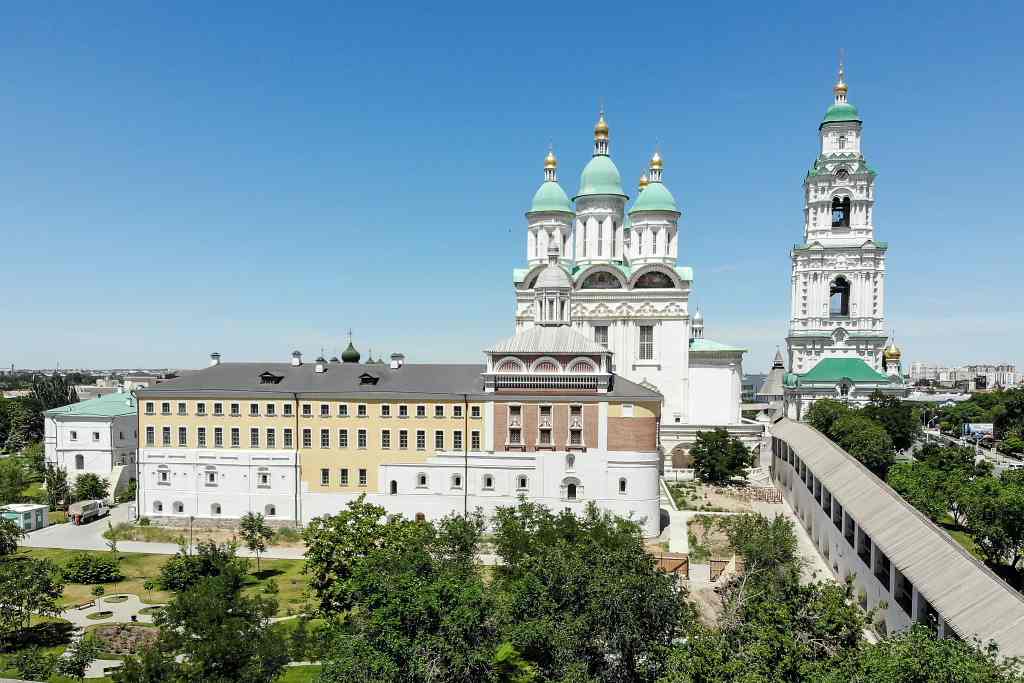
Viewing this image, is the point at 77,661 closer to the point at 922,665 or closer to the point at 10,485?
the point at 922,665

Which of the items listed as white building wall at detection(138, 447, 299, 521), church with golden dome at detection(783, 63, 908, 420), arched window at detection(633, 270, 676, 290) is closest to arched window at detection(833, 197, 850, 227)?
church with golden dome at detection(783, 63, 908, 420)

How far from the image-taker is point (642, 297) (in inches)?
2562

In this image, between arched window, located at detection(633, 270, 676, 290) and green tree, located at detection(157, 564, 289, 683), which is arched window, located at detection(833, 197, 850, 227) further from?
green tree, located at detection(157, 564, 289, 683)

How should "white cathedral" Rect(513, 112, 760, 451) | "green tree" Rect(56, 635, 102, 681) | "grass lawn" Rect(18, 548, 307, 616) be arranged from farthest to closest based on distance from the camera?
A: "white cathedral" Rect(513, 112, 760, 451)
"grass lawn" Rect(18, 548, 307, 616)
"green tree" Rect(56, 635, 102, 681)

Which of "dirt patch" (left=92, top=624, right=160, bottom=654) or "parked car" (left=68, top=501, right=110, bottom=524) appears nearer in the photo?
"dirt patch" (left=92, top=624, right=160, bottom=654)

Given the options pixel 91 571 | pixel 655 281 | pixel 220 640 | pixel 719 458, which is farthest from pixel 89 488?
pixel 655 281

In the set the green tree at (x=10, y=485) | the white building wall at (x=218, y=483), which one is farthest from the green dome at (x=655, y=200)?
the green tree at (x=10, y=485)

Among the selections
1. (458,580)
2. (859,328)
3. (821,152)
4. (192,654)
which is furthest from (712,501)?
(821,152)

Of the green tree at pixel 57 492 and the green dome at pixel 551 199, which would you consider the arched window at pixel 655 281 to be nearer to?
the green dome at pixel 551 199

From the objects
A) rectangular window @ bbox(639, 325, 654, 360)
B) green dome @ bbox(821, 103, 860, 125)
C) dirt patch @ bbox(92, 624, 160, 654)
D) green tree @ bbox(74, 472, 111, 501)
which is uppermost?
green dome @ bbox(821, 103, 860, 125)

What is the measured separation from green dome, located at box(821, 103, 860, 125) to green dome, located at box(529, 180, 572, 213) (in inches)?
1769

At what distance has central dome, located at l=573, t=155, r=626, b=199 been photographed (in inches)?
2827

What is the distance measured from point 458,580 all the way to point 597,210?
181ft

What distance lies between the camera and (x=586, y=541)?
2856cm
